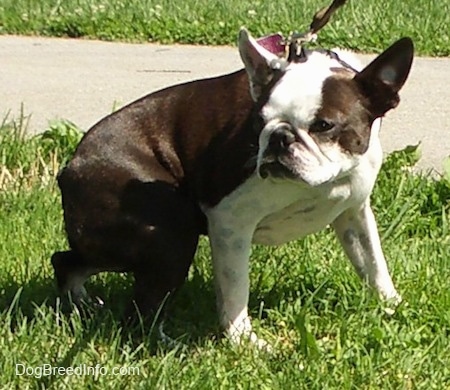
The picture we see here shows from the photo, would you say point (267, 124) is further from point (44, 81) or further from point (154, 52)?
point (154, 52)

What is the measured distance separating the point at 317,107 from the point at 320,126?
0.06 metres

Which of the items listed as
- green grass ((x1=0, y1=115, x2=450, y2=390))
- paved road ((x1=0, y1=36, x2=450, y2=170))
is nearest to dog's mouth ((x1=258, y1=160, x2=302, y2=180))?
green grass ((x1=0, y1=115, x2=450, y2=390))

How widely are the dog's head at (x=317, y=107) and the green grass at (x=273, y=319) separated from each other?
2.05 ft

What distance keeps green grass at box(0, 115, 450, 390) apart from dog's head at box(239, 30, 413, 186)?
625 mm

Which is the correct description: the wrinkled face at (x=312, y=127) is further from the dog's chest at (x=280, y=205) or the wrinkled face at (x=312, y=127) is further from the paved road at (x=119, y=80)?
the paved road at (x=119, y=80)

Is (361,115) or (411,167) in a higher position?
(361,115)

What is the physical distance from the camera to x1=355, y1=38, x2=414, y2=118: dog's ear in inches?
133

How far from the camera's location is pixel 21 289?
411cm

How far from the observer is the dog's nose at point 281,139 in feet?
10.7

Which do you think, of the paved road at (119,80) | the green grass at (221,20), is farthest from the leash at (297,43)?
the green grass at (221,20)

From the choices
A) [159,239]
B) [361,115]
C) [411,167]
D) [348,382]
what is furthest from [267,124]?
[411,167]

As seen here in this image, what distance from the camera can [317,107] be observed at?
331 centimetres

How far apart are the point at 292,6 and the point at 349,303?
5130 millimetres

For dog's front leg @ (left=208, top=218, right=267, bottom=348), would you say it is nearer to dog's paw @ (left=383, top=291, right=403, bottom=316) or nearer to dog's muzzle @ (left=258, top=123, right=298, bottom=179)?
dog's muzzle @ (left=258, top=123, right=298, bottom=179)
